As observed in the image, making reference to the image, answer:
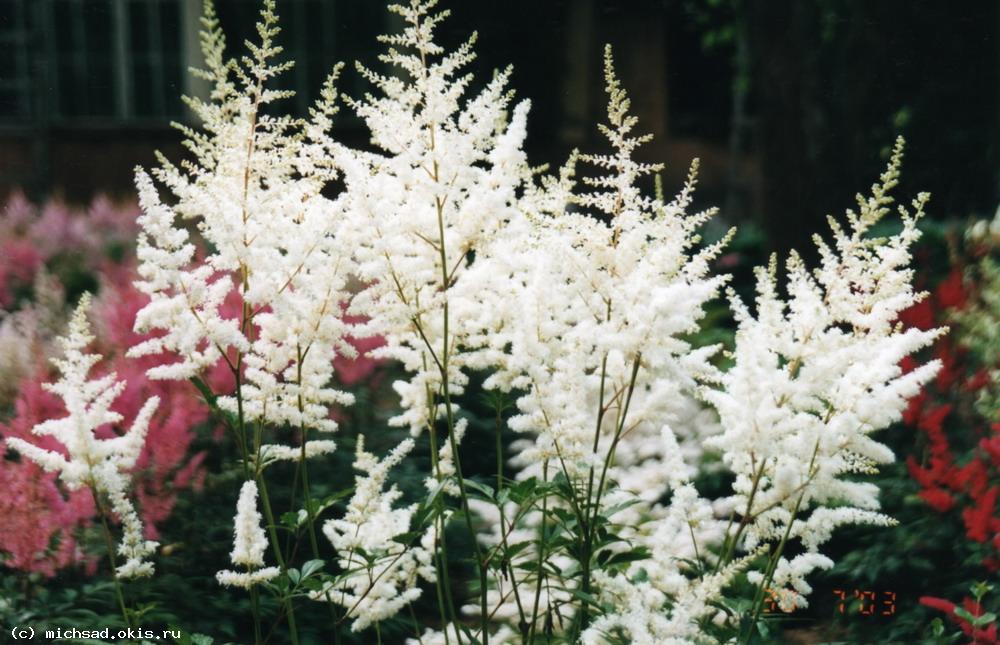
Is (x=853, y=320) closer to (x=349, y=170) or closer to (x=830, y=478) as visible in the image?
(x=830, y=478)

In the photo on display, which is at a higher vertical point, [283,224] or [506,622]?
[283,224]

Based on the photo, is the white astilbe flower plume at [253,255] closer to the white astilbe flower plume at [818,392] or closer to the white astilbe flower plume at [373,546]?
the white astilbe flower plume at [373,546]

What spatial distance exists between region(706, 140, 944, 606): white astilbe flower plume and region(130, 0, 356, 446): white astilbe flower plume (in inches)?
34.3

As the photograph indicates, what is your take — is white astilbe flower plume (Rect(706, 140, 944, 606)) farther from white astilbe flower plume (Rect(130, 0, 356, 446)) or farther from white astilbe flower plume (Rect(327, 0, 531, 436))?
white astilbe flower plume (Rect(130, 0, 356, 446))

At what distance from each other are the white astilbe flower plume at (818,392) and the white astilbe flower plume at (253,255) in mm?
870

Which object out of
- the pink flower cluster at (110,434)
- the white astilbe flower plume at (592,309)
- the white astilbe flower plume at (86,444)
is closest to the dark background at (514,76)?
the pink flower cluster at (110,434)

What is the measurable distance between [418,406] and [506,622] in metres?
0.96

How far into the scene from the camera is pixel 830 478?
223 centimetres

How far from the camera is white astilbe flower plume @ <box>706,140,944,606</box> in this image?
86.7 inches

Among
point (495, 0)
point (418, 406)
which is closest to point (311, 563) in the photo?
point (418, 406)

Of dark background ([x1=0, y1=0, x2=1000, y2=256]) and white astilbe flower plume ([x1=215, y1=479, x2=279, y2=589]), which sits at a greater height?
dark background ([x1=0, y1=0, x2=1000, y2=256])

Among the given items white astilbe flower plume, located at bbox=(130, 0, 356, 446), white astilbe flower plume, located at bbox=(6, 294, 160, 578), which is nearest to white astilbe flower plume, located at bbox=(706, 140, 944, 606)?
white astilbe flower plume, located at bbox=(130, 0, 356, 446)

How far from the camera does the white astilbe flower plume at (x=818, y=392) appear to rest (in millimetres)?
2201

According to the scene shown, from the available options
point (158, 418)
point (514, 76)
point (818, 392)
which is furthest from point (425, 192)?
point (514, 76)
